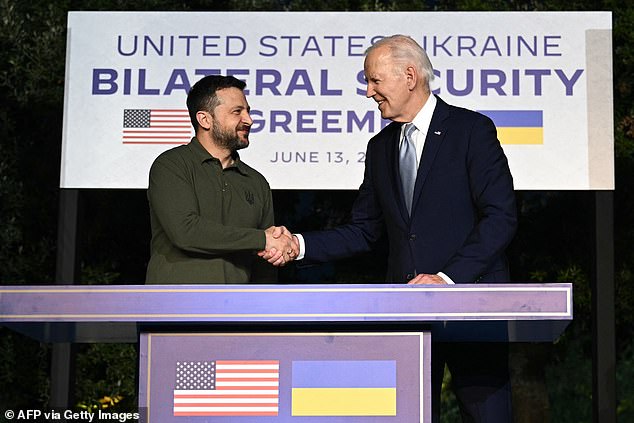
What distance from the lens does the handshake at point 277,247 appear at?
4434 mm

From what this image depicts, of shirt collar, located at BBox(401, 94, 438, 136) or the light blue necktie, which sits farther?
shirt collar, located at BBox(401, 94, 438, 136)

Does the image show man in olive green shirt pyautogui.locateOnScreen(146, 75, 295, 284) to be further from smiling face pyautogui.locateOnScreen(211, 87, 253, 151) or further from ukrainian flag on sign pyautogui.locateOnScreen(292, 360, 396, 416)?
ukrainian flag on sign pyautogui.locateOnScreen(292, 360, 396, 416)

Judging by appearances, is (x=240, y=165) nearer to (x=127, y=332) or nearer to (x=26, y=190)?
(x=127, y=332)

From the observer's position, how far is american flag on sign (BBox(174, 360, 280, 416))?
139 inches

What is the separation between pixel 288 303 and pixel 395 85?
1.24 meters

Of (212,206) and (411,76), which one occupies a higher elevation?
(411,76)

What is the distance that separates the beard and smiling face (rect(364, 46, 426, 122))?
2.24 ft

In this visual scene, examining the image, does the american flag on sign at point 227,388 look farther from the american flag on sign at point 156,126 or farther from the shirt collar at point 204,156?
the american flag on sign at point 156,126

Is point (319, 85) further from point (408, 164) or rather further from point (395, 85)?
point (408, 164)

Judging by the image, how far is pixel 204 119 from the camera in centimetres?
489

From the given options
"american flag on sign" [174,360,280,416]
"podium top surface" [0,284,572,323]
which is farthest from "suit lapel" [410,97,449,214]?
"american flag on sign" [174,360,280,416]

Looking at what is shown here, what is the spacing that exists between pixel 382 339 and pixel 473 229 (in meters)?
0.71

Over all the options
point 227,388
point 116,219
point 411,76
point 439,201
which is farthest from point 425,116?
point 116,219

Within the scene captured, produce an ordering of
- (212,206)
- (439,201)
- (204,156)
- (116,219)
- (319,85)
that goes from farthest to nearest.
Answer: (116,219) < (319,85) < (204,156) < (212,206) < (439,201)
